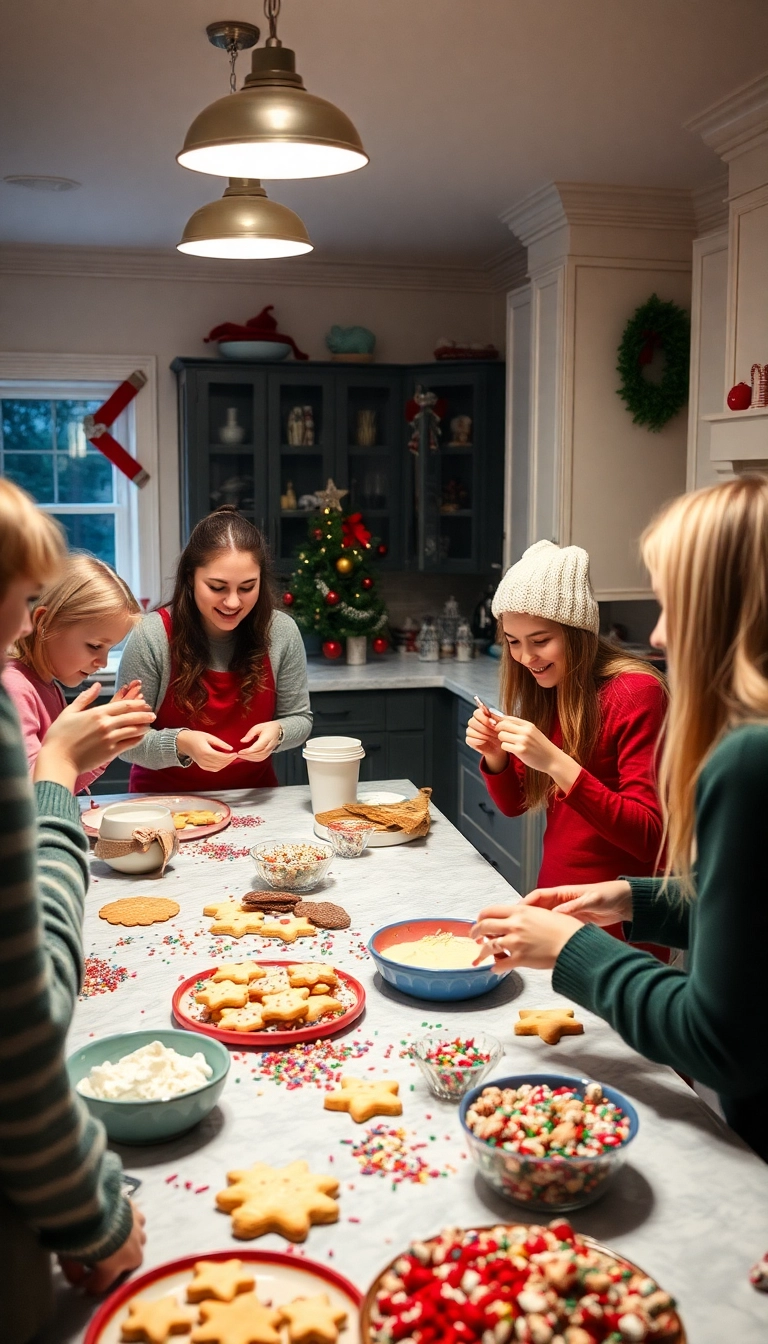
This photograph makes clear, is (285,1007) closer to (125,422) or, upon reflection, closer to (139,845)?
(139,845)

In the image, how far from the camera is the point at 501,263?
17.5ft

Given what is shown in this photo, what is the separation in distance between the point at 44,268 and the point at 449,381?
1.91 meters

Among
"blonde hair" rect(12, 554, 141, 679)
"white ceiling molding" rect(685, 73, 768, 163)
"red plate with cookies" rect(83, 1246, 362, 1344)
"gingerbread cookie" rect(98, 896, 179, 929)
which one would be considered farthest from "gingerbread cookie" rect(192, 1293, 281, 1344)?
"white ceiling molding" rect(685, 73, 768, 163)

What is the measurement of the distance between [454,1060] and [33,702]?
3.77 ft

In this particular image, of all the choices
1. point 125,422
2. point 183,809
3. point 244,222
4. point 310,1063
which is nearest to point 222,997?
point 310,1063

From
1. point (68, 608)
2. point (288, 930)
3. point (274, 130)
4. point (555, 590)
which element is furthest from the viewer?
point (68, 608)

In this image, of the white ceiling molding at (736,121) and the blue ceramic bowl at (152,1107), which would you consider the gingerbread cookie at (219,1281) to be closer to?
the blue ceramic bowl at (152,1107)

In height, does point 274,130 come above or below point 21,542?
above

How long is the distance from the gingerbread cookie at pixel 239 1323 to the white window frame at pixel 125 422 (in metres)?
4.72

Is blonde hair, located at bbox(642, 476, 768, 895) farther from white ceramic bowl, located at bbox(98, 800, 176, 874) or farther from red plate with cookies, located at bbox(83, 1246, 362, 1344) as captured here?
white ceramic bowl, located at bbox(98, 800, 176, 874)

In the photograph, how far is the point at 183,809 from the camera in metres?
2.61

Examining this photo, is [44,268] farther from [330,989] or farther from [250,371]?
[330,989]

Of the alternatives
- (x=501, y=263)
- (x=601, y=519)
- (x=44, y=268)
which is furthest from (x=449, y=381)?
(x=44, y=268)

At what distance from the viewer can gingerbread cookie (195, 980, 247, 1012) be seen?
5.09ft
